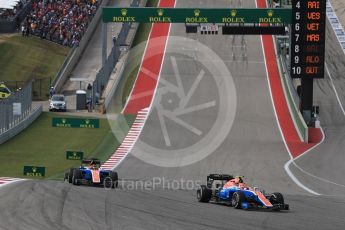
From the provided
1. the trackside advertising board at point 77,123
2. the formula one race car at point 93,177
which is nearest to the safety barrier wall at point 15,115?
the trackside advertising board at point 77,123

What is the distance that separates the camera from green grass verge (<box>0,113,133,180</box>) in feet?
140

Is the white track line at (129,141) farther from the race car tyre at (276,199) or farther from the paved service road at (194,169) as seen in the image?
the race car tyre at (276,199)

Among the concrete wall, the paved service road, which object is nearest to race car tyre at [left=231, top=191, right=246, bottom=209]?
the paved service road

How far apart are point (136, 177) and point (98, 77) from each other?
2739cm

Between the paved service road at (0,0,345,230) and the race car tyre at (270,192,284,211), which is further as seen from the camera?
the race car tyre at (270,192,284,211)

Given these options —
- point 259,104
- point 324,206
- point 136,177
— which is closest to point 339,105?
point 259,104

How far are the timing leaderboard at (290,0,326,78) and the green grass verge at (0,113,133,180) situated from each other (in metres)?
12.0

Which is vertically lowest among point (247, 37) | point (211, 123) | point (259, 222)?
point (259, 222)

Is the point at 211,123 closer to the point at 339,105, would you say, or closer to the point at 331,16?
the point at 339,105

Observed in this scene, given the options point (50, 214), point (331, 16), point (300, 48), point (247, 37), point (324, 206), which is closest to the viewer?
point (50, 214)

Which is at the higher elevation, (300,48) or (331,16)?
(331,16)

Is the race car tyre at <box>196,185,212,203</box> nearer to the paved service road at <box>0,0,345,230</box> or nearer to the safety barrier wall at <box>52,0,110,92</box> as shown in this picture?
the paved service road at <box>0,0,345,230</box>

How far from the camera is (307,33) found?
54.2 meters

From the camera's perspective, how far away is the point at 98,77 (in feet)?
218
